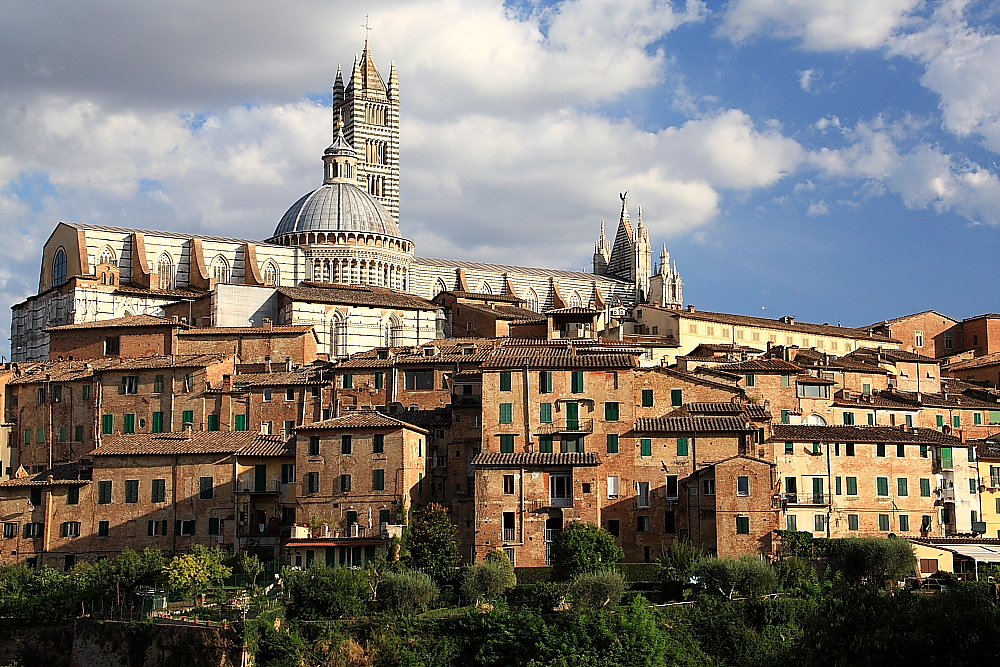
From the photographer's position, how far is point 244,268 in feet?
295

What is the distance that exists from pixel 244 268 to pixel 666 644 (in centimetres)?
5511

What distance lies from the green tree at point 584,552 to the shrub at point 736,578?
3081 millimetres

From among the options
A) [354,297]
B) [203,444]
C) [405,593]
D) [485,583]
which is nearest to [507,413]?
[485,583]

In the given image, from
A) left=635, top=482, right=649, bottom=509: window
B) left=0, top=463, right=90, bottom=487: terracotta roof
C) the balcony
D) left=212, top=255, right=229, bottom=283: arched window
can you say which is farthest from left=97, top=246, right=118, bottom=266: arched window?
left=635, top=482, right=649, bottom=509: window

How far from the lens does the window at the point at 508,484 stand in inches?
1882

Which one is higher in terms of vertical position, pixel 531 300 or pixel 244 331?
pixel 531 300

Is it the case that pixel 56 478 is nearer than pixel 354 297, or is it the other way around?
pixel 56 478

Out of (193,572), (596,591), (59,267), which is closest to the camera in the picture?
(596,591)

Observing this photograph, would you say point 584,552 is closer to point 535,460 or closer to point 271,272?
point 535,460

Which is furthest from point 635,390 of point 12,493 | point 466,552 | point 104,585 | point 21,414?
point 21,414

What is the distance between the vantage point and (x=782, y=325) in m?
84.8

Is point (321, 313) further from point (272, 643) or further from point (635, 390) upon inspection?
point (272, 643)

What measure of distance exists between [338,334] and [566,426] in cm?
2921

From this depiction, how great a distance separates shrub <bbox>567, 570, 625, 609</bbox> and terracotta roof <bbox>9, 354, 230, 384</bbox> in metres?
23.2
